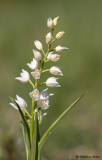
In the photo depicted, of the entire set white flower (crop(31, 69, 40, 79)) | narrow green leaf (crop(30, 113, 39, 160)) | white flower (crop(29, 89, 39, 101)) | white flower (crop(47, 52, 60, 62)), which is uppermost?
white flower (crop(47, 52, 60, 62))

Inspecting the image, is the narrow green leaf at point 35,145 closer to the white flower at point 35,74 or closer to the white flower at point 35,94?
the white flower at point 35,94

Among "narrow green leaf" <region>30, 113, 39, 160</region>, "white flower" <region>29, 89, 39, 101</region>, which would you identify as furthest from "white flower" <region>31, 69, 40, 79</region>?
"narrow green leaf" <region>30, 113, 39, 160</region>

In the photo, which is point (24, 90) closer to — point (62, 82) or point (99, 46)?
point (62, 82)

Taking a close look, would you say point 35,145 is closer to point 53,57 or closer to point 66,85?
point 53,57

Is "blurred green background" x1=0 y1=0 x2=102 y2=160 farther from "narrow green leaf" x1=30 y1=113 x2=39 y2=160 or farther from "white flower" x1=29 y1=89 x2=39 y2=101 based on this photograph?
"white flower" x1=29 y1=89 x2=39 y2=101

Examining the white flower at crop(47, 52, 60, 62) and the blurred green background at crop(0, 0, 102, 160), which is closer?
the white flower at crop(47, 52, 60, 62)

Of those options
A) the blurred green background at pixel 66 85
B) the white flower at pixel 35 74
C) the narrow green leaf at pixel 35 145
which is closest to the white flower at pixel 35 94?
the white flower at pixel 35 74

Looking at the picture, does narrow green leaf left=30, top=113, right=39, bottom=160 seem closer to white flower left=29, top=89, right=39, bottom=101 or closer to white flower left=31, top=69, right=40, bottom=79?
white flower left=29, top=89, right=39, bottom=101

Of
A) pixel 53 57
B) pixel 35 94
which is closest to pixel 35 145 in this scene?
pixel 35 94

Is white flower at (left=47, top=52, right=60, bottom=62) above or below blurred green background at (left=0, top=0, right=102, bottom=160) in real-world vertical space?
below
